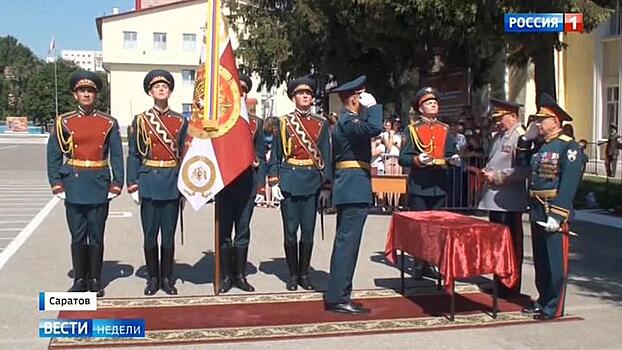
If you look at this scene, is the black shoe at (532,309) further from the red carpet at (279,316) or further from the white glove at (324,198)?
the white glove at (324,198)

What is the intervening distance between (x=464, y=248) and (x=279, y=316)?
68.3 inches

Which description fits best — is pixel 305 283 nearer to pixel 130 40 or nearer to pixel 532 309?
pixel 532 309

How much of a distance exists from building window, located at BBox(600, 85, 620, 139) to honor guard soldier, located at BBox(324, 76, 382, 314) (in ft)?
68.8

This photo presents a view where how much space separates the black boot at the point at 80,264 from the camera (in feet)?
24.1

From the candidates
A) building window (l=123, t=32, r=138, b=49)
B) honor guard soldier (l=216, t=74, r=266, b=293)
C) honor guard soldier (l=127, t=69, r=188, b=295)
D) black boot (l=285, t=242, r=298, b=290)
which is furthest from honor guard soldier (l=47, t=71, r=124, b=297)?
building window (l=123, t=32, r=138, b=49)

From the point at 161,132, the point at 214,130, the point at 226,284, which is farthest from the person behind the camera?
the point at 226,284

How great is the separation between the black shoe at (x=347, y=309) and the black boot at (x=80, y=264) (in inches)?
97.5

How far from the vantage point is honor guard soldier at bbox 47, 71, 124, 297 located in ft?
23.6

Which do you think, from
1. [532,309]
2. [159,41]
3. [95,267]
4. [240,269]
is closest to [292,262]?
[240,269]

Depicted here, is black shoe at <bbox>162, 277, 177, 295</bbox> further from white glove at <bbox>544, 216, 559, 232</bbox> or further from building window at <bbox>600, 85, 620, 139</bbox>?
building window at <bbox>600, 85, 620, 139</bbox>

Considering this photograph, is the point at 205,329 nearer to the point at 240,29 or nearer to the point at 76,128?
the point at 76,128

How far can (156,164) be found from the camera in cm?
738

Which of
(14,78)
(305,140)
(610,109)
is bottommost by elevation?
(305,140)

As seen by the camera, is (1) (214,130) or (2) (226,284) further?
(2) (226,284)
